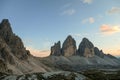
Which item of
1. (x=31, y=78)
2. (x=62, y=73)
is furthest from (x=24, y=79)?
(x=62, y=73)

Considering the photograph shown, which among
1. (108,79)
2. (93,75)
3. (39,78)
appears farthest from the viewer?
(93,75)

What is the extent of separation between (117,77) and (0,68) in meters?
107

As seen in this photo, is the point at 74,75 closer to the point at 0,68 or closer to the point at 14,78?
the point at 14,78

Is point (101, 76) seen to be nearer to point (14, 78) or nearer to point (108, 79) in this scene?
point (108, 79)

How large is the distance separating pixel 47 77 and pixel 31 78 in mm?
4987

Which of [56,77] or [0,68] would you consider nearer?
[56,77]

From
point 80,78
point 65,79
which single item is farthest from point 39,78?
point 80,78

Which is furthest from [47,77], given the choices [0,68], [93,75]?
[0,68]

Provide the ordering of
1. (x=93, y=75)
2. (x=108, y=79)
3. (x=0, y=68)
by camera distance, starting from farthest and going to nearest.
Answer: (x=0, y=68) → (x=93, y=75) → (x=108, y=79)

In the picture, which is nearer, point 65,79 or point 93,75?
point 65,79

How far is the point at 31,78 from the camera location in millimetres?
76312

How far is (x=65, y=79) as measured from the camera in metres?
76.5

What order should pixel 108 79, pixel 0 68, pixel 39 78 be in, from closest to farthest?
pixel 39 78, pixel 108 79, pixel 0 68

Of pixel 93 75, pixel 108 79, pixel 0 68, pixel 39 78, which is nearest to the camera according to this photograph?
pixel 39 78
